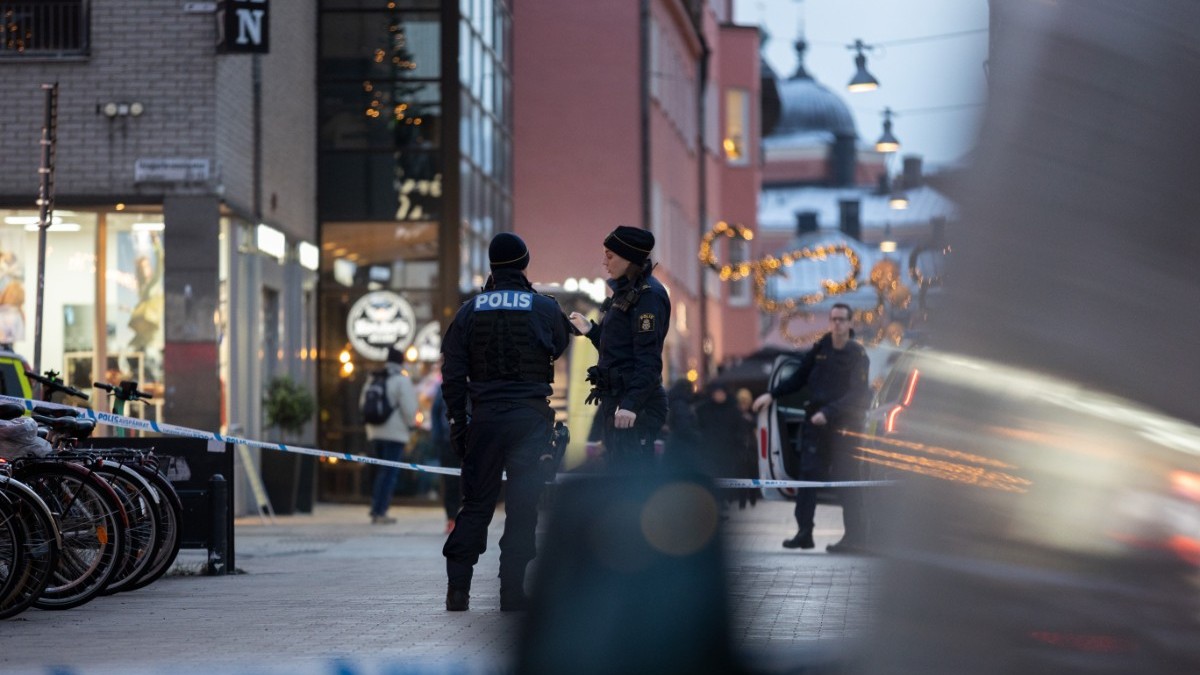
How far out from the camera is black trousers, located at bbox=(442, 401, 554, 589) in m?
10.3

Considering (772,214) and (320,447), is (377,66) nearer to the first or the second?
(320,447)

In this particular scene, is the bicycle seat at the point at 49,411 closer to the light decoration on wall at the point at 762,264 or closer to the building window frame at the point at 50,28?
the building window frame at the point at 50,28

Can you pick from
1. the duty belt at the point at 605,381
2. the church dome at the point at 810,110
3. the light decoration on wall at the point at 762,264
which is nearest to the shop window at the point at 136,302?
the duty belt at the point at 605,381

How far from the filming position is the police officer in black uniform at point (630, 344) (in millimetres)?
11180

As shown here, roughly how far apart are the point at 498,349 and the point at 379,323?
16.2 m

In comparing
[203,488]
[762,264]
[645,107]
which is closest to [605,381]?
[203,488]

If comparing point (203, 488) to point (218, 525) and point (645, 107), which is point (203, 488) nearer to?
point (218, 525)

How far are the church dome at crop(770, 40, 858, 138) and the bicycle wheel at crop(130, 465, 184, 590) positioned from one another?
138 m

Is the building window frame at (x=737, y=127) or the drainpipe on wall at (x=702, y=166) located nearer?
the drainpipe on wall at (x=702, y=166)

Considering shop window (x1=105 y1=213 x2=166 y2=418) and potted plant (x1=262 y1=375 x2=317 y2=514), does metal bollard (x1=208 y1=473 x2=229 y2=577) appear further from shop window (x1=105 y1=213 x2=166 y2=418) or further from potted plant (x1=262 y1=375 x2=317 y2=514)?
potted plant (x1=262 y1=375 x2=317 y2=514)

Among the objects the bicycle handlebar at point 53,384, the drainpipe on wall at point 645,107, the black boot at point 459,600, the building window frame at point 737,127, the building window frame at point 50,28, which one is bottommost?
the black boot at point 459,600

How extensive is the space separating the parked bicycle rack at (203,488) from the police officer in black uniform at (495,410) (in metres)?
3.39

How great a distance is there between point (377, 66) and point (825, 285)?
22.6 meters

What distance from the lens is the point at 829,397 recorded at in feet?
53.0
